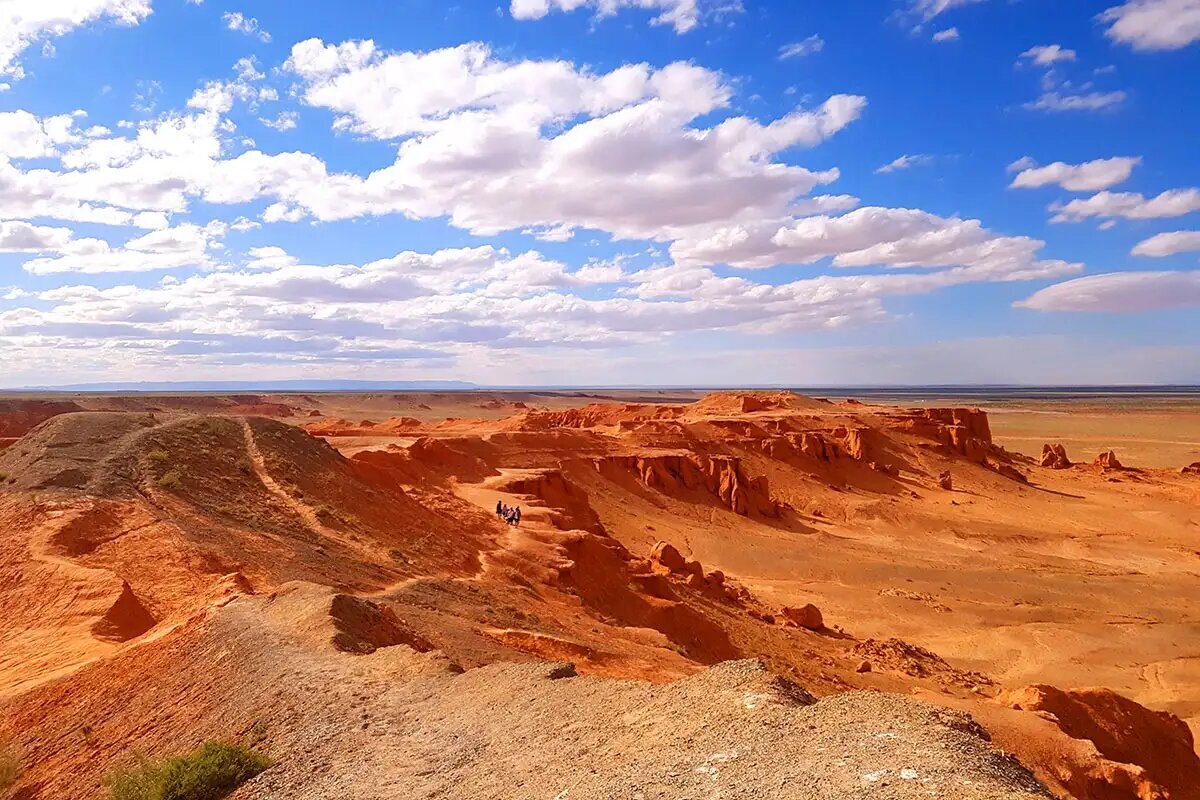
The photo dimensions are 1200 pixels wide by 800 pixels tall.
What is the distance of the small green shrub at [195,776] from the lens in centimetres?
754

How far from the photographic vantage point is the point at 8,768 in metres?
8.92

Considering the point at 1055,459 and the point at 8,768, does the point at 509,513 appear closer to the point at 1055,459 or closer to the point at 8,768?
the point at 8,768

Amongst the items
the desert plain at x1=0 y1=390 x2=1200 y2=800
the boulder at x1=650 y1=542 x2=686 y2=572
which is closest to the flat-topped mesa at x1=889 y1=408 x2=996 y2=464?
the desert plain at x1=0 y1=390 x2=1200 y2=800

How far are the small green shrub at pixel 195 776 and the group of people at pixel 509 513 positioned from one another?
17.9 metres

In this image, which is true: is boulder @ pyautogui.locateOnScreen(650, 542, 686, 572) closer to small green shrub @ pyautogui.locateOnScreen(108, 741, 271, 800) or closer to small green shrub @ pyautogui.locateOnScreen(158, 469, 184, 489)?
small green shrub @ pyautogui.locateOnScreen(158, 469, 184, 489)

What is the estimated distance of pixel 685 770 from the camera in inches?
241

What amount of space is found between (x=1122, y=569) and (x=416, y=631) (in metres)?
34.4

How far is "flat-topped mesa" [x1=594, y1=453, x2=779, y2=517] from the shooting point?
42.8m

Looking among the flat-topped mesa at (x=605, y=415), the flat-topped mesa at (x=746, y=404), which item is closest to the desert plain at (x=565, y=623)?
the flat-topped mesa at (x=605, y=415)

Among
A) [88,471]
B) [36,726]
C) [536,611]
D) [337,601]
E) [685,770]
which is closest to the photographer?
[685,770]

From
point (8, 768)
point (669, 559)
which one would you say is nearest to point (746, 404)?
point (669, 559)

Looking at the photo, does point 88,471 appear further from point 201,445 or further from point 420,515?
point 420,515

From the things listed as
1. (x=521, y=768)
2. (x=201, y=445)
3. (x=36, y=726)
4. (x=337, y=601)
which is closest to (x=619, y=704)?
(x=521, y=768)

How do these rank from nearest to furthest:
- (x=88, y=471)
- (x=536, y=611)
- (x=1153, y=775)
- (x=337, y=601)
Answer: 1. (x=337, y=601)
2. (x=1153, y=775)
3. (x=536, y=611)
4. (x=88, y=471)
